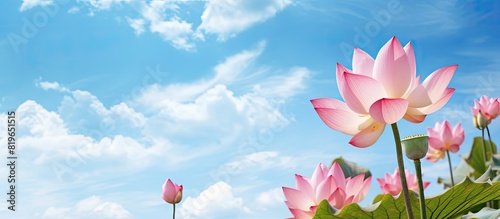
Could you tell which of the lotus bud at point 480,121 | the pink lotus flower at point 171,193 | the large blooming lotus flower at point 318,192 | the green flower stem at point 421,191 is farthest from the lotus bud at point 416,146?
the lotus bud at point 480,121

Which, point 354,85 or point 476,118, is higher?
point 476,118

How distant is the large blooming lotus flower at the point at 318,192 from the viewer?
132 centimetres

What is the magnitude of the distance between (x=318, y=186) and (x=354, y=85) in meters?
0.43

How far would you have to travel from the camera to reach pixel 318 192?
4.33 ft

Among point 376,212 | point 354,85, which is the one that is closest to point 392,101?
point 354,85

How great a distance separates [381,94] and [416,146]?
0.37ft

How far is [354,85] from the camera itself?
96 centimetres

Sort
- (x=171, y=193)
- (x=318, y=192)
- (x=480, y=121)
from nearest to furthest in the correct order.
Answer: (x=318, y=192)
(x=171, y=193)
(x=480, y=121)

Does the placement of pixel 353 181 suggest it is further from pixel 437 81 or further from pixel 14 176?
pixel 14 176

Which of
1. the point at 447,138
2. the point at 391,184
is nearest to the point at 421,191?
the point at 391,184

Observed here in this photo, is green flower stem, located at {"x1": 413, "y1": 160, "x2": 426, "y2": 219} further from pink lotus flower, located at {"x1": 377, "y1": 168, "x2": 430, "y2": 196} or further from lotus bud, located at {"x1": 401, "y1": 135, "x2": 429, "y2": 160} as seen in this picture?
pink lotus flower, located at {"x1": 377, "y1": 168, "x2": 430, "y2": 196}

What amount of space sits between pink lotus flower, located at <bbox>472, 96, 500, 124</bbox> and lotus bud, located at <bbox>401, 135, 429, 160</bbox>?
2.26m

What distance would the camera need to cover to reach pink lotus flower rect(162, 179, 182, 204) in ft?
7.71

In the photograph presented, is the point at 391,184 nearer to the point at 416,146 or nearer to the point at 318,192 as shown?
the point at 318,192
